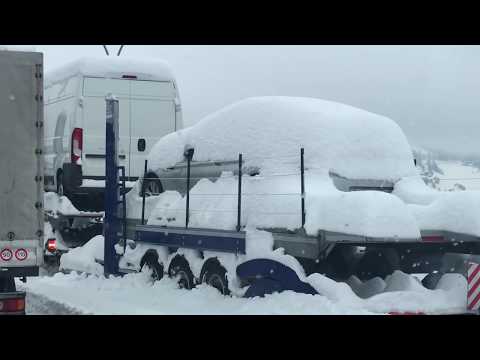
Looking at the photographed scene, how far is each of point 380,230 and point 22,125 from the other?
12.5 ft

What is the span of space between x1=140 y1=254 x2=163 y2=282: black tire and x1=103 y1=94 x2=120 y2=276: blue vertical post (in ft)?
2.70

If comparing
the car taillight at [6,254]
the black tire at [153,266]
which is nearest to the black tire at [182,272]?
the black tire at [153,266]

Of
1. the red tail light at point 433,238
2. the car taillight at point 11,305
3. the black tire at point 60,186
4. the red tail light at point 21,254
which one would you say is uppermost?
the black tire at point 60,186

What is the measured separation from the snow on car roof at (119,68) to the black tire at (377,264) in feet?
24.1

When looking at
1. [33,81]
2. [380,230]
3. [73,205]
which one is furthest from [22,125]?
[73,205]

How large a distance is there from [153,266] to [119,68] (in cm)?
486

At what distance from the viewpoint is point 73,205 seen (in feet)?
51.4

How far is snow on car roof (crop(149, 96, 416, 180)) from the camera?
33.9 ft

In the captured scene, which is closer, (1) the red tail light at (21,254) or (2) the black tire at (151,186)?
(1) the red tail light at (21,254)

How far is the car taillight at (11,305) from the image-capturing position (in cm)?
793

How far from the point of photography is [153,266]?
1260 cm

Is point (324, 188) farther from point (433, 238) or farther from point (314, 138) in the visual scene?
point (433, 238)

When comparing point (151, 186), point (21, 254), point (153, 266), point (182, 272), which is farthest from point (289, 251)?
point (151, 186)

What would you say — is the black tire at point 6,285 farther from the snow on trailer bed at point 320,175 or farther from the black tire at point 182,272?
the black tire at point 182,272
